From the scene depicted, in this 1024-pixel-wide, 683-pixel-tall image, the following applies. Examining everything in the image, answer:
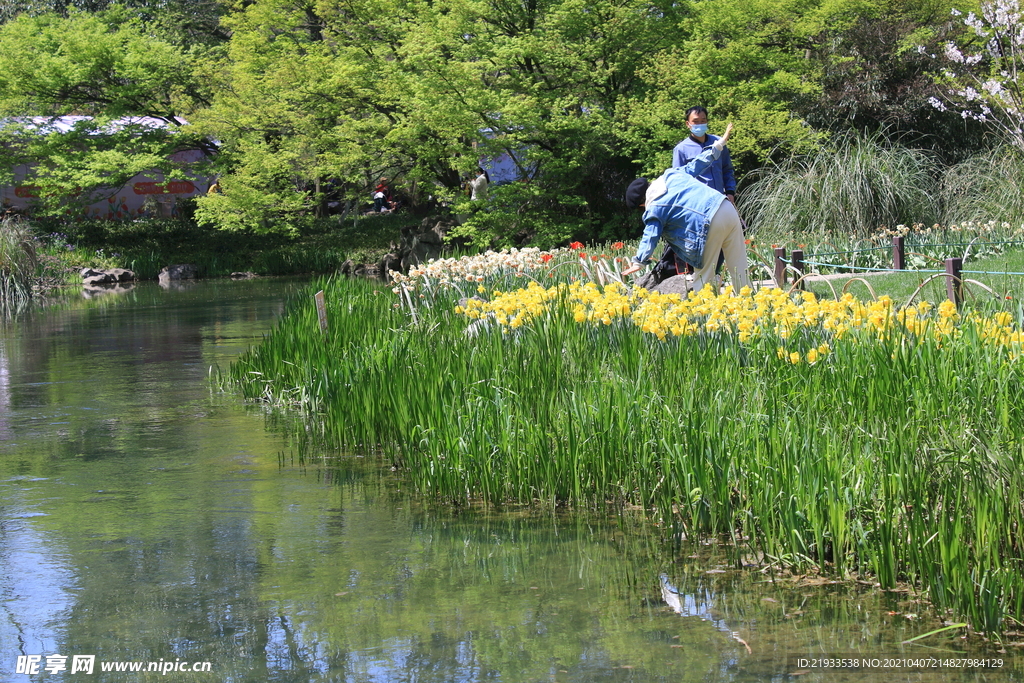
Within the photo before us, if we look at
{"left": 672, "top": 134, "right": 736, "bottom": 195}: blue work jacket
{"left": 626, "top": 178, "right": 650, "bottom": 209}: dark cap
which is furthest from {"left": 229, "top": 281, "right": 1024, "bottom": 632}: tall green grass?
{"left": 672, "top": 134, "right": 736, "bottom": 195}: blue work jacket

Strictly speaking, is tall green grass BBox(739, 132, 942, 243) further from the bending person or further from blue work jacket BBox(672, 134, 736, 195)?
the bending person

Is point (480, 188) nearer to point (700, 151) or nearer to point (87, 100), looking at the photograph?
point (87, 100)

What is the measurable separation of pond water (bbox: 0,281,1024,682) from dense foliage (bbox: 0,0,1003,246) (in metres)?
15.1

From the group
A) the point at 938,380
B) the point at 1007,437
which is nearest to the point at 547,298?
the point at 938,380

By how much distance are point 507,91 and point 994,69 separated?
8.69 meters

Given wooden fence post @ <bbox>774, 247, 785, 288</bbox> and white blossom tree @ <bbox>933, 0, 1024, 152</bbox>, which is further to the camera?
white blossom tree @ <bbox>933, 0, 1024, 152</bbox>

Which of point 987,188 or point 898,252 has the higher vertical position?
point 987,188

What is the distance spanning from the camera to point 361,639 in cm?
396

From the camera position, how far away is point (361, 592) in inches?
175

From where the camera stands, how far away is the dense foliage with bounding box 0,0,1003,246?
67.6 feet

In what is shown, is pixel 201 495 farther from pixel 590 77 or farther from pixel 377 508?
pixel 590 77

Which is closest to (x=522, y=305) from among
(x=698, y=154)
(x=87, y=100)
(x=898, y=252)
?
(x=698, y=154)

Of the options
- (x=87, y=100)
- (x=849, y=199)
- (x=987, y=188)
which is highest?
(x=87, y=100)

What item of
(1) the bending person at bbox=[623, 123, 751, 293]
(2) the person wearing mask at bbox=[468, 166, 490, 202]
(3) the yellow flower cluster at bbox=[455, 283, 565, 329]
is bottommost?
(3) the yellow flower cluster at bbox=[455, 283, 565, 329]
